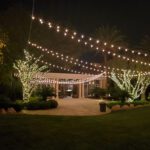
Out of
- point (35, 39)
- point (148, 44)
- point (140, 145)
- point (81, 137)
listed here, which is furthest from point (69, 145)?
point (148, 44)

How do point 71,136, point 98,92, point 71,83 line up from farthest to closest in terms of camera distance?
point 71,83 → point 98,92 → point 71,136

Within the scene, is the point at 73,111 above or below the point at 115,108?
below

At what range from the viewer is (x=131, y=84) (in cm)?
2581

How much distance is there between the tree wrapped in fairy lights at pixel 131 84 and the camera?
24.7m

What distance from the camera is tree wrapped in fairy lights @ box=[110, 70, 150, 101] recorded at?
81.0 feet

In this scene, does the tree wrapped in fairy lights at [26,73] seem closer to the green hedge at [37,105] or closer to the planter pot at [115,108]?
the green hedge at [37,105]

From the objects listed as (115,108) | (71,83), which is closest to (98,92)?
(71,83)

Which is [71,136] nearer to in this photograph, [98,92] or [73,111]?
[73,111]

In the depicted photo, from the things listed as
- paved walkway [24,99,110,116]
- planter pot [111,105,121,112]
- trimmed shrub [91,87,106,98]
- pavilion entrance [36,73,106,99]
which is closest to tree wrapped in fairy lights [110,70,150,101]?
paved walkway [24,99,110,116]

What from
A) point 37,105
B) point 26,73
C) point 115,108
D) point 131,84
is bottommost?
point 115,108

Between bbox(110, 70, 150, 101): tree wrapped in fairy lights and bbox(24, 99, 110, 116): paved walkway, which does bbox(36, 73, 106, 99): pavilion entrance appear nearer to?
bbox(110, 70, 150, 101): tree wrapped in fairy lights

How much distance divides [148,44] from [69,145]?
97.0 feet

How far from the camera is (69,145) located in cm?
752

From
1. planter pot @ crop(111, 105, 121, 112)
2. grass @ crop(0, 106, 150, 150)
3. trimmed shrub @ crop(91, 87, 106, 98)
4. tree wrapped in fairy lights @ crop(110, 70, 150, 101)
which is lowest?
grass @ crop(0, 106, 150, 150)
